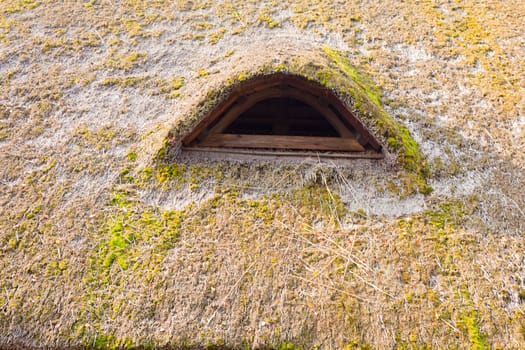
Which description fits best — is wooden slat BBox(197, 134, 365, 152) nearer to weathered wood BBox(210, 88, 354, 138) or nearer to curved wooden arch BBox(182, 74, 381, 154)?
curved wooden arch BBox(182, 74, 381, 154)

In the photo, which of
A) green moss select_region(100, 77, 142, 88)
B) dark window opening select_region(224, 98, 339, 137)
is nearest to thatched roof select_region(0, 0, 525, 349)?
green moss select_region(100, 77, 142, 88)

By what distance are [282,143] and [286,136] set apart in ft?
0.29

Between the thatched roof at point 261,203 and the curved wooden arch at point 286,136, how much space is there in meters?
0.10

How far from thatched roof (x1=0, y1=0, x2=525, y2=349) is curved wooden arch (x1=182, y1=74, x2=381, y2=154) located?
0.32ft

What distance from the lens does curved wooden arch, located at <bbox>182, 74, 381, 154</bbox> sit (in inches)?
117

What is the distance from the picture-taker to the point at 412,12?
4480 millimetres

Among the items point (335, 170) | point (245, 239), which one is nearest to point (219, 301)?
point (245, 239)

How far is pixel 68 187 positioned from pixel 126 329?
4.30 ft

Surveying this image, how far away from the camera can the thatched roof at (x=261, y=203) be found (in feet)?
6.79

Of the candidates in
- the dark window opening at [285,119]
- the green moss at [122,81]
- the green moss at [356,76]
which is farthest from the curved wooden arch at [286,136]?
the dark window opening at [285,119]

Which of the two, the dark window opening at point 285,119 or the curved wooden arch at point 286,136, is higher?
the curved wooden arch at point 286,136

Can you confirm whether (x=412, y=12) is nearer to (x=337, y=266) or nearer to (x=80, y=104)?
(x=337, y=266)

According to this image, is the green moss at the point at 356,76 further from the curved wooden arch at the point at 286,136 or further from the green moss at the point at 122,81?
the green moss at the point at 122,81

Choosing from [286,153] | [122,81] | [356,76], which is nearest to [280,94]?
[286,153]
